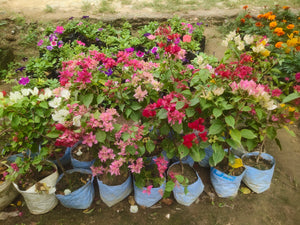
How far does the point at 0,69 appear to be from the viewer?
4.05m

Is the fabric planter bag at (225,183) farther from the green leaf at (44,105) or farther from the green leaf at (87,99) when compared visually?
the green leaf at (44,105)

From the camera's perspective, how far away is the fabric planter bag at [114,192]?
2.14m

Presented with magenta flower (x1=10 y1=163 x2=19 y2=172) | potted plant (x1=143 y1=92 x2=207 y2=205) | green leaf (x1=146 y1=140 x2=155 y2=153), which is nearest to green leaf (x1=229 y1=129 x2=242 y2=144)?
potted plant (x1=143 y1=92 x2=207 y2=205)

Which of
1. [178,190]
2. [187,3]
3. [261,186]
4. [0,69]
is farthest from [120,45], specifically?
[187,3]

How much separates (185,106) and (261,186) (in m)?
1.38

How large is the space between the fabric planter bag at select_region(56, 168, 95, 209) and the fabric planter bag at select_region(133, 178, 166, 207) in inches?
17.8

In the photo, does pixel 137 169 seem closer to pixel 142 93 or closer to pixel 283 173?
pixel 142 93

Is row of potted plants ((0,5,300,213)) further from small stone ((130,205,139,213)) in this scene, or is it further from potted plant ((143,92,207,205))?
small stone ((130,205,139,213))

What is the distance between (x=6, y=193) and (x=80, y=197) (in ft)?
2.39

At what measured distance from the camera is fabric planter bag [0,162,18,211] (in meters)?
2.11

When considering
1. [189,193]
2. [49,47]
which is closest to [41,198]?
[189,193]

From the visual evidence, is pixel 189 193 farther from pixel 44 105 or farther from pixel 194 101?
pixel 44 105

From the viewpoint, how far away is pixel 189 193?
2.19m

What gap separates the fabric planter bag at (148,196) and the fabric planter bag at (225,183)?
21.6 inches
